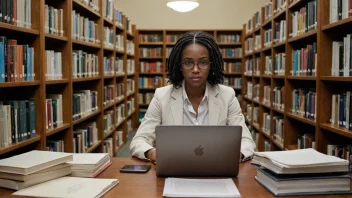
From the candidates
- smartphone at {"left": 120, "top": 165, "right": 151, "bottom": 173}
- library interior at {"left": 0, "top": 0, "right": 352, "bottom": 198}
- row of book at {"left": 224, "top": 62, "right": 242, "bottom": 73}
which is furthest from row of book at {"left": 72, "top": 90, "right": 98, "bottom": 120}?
row of book at {"left": 224, "top": 62, "right": 242, "bottom": 73}

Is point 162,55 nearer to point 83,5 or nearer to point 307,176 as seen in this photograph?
point 83,5

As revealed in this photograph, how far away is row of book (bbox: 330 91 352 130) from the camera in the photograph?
7.98ft

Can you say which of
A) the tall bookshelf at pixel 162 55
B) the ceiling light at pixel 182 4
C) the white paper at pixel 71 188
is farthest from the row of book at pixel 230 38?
the white paper at pixel 71 188

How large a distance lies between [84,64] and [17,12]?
1.46m

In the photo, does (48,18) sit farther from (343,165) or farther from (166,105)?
(343,165)

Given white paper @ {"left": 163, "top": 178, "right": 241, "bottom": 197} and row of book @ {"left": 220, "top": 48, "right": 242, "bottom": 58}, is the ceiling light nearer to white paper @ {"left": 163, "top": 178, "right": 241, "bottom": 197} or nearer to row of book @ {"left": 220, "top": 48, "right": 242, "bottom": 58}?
row of book @ {"left": 220, "top": 48, "right": 242, "bottom": 58}

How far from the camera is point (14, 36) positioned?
2555mm

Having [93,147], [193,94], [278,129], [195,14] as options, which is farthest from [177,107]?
[195,14]

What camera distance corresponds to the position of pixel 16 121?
7.39ft

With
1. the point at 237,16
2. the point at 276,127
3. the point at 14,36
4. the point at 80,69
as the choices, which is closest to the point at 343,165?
the point at 14,36

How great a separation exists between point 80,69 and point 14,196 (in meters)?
2.49

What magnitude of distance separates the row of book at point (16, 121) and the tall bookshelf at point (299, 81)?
82.1 inches

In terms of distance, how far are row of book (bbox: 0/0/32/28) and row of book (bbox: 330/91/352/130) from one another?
88.3 inches

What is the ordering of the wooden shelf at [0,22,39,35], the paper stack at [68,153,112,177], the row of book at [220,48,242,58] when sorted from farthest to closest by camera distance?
1. the row of book at [220,48,242,58]
2. the wooden shelf at [0,22,39,35]
3. the paper stack at [68,153,112,177]
